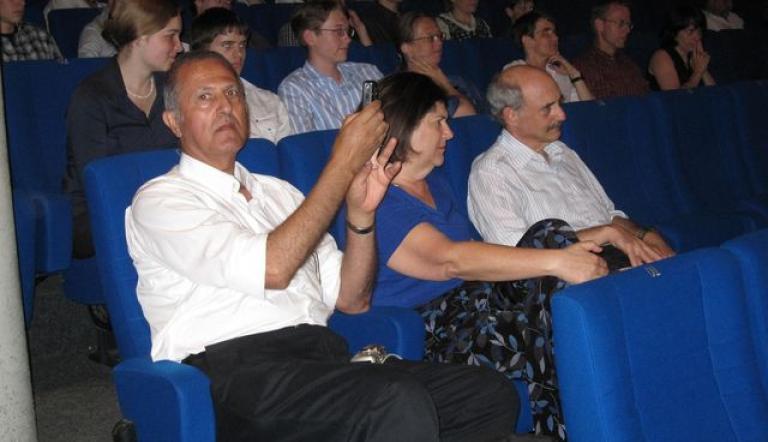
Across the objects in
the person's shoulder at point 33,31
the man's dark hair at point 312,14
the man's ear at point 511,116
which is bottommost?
the man's ear at point 511,116

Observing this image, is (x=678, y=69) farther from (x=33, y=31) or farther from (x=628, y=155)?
(x=33, y=31)

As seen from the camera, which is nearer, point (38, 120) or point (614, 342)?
point (614, 342)

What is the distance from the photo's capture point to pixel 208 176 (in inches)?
80.5

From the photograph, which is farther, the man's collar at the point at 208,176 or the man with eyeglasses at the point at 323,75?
the man with eyeglasses at the point at 323,75

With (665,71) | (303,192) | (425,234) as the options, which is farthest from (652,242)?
(665,71)

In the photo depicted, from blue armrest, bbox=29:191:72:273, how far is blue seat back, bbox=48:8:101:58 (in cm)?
175

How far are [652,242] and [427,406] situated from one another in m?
1.34

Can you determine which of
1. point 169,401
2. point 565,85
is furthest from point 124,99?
point 565,85

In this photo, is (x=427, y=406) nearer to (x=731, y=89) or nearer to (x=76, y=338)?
(x=76, y=338)

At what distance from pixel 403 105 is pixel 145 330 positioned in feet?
2.59

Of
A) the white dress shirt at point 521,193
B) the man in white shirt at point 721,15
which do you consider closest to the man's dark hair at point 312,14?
the white dress shirt at point 521,193

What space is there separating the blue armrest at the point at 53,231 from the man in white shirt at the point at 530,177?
42.6 inches

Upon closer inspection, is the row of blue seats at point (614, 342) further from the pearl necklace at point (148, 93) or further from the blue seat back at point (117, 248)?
the pearl necklace at point (148, 93)

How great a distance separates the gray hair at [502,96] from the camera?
2.91 meters
